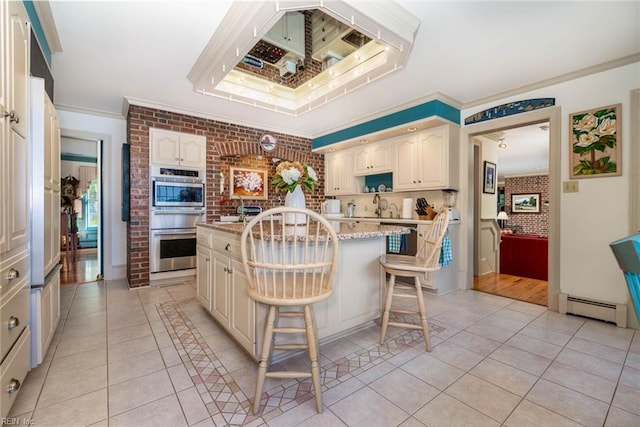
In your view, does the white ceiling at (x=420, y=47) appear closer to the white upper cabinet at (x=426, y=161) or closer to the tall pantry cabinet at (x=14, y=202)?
the white upper cabinet at (x=426, y=161)

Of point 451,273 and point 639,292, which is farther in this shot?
point 451,273

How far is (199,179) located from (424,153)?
3.32 metres

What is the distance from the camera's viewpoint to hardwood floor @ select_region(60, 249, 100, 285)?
4023mm

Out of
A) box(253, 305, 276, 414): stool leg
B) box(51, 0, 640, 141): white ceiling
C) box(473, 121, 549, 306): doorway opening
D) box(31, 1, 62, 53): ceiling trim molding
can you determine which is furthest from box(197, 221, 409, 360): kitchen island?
box(473, 121, 549, 306): doorway opening

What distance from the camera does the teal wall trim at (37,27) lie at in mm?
1881

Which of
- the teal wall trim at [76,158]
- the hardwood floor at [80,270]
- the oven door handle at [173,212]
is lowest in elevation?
the hardwood floor at [80,270]

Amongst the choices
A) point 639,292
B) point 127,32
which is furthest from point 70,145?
point 639,292

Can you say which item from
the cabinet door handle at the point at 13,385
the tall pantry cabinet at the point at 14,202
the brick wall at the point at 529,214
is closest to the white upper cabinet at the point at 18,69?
the tall pantry cabinet at the point at 14,202

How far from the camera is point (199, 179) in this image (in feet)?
13.5

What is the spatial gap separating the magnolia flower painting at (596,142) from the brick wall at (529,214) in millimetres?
7539

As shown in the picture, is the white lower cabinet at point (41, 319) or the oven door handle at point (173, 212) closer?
the white lower cabinet at point (41, 319)

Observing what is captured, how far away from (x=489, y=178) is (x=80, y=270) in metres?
7.09

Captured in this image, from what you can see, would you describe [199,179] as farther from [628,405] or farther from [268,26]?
[628,405]

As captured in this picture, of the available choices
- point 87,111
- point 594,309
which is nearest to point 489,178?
point 594,309
